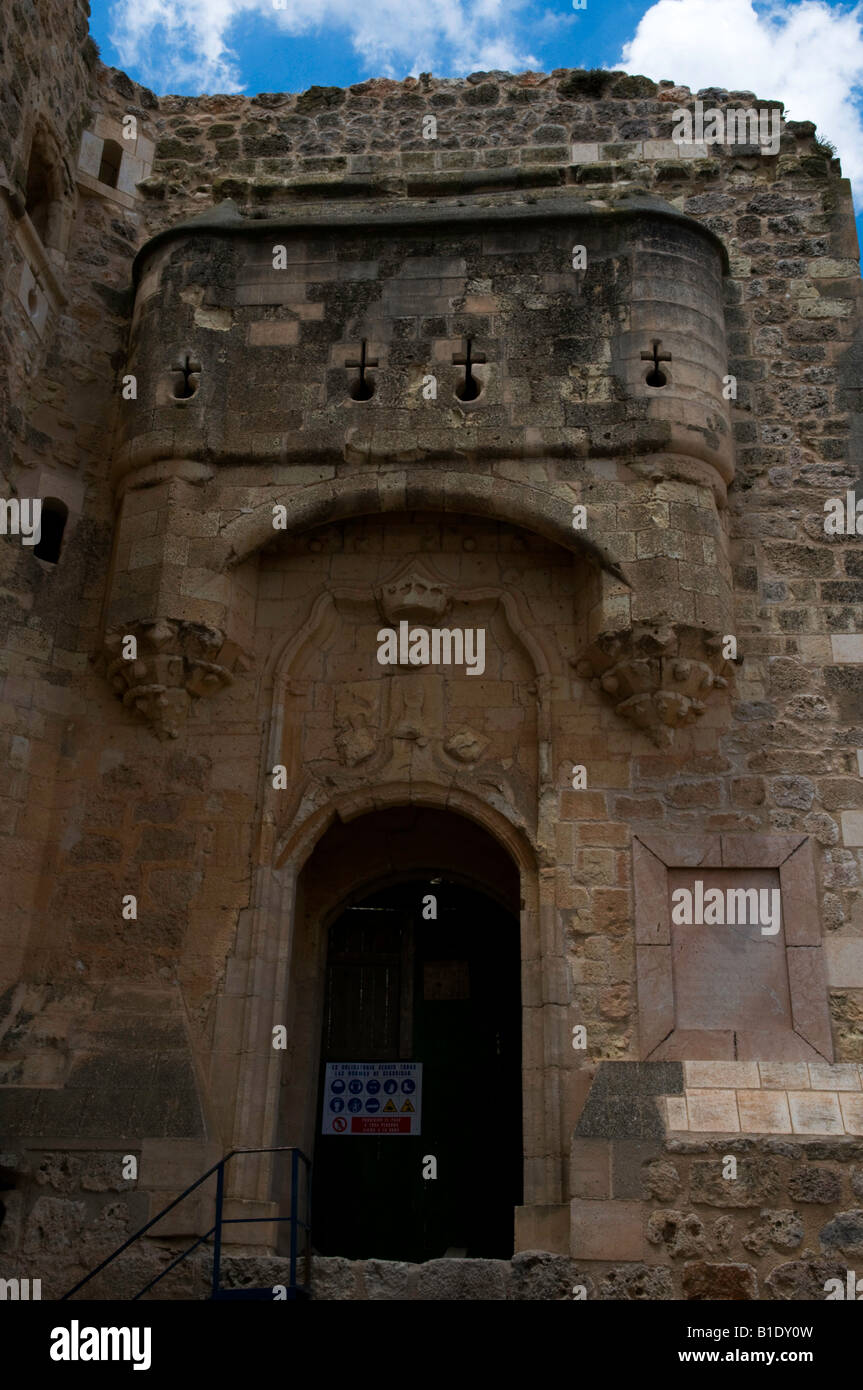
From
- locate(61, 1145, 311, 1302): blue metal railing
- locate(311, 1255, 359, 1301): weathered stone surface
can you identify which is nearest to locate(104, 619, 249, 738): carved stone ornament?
locate(61, 1145, 311, 1302): blue metal railing

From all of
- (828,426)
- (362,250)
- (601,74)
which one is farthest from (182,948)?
(601,74)

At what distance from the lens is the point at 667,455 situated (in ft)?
27.2

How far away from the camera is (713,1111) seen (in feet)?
22.7

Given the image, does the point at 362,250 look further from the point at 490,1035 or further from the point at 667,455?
the point at 490,1035

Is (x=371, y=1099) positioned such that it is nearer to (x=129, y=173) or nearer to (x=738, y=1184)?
(x=738, y=1184)

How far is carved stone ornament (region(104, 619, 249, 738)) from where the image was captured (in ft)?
26.4

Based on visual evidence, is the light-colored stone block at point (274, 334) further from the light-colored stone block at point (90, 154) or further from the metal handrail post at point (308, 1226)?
the metal handrail post at point (308, 1226)

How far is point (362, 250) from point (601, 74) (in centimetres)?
264

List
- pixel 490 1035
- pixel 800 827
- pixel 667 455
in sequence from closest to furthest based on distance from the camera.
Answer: pixel 800 827, pixel 667 455, pixel 490 1035

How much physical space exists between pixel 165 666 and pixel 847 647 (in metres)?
4.11

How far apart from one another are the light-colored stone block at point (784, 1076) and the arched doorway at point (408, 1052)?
2.18 meters

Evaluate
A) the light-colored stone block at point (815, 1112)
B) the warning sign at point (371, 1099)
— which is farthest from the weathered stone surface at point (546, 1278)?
the warning sign at point (371, 1099)

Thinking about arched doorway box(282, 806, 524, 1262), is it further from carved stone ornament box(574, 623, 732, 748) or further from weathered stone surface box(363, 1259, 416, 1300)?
weathered stone surface box(363, 1259, 416, 1300)

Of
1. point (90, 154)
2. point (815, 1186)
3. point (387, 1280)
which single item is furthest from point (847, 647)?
point (90, 154)
